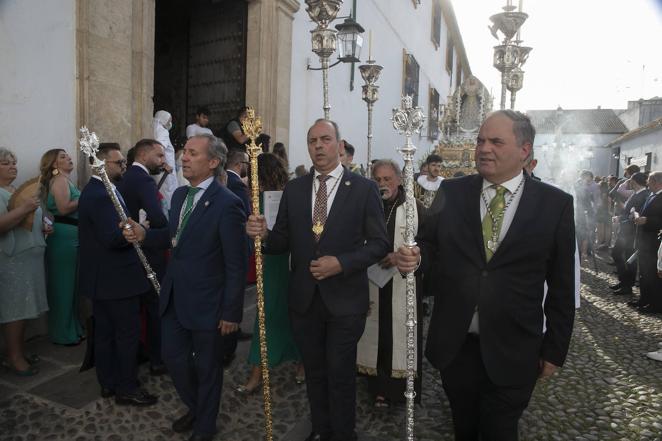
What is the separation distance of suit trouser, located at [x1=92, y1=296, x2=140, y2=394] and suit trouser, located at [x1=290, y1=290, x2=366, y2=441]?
4.04 ft

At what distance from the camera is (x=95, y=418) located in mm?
3271

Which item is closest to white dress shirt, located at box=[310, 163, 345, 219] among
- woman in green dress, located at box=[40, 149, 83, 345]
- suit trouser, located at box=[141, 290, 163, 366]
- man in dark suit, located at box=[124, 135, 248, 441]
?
man in dark suit, located at box=[124, 135, 248, 441]

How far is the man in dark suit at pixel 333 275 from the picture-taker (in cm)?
287

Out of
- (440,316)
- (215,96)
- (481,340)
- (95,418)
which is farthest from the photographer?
(215,96)

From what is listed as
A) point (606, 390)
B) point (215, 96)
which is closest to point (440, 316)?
point (606, 390)

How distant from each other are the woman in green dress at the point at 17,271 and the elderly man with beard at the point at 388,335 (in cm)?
260

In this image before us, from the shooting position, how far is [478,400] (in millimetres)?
2420

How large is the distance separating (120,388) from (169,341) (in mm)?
799

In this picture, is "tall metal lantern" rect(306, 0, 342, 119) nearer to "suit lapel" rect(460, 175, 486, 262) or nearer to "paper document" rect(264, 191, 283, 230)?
"paper document" rect(264, 191, 283, 230)

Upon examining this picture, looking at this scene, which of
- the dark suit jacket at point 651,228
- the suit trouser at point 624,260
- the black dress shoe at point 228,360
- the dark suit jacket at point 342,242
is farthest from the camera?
the suit trouser at point 624,260

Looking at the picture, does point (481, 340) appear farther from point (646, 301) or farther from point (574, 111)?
point (574, 111)

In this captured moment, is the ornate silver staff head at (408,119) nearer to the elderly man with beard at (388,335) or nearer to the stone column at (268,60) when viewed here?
the elderly man with beard at (388,335)

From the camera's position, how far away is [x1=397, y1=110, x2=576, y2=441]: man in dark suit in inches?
86.9

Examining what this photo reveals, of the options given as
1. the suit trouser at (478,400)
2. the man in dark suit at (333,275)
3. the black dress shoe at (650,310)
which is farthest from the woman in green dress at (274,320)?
the black dress shoe at (650,310)
